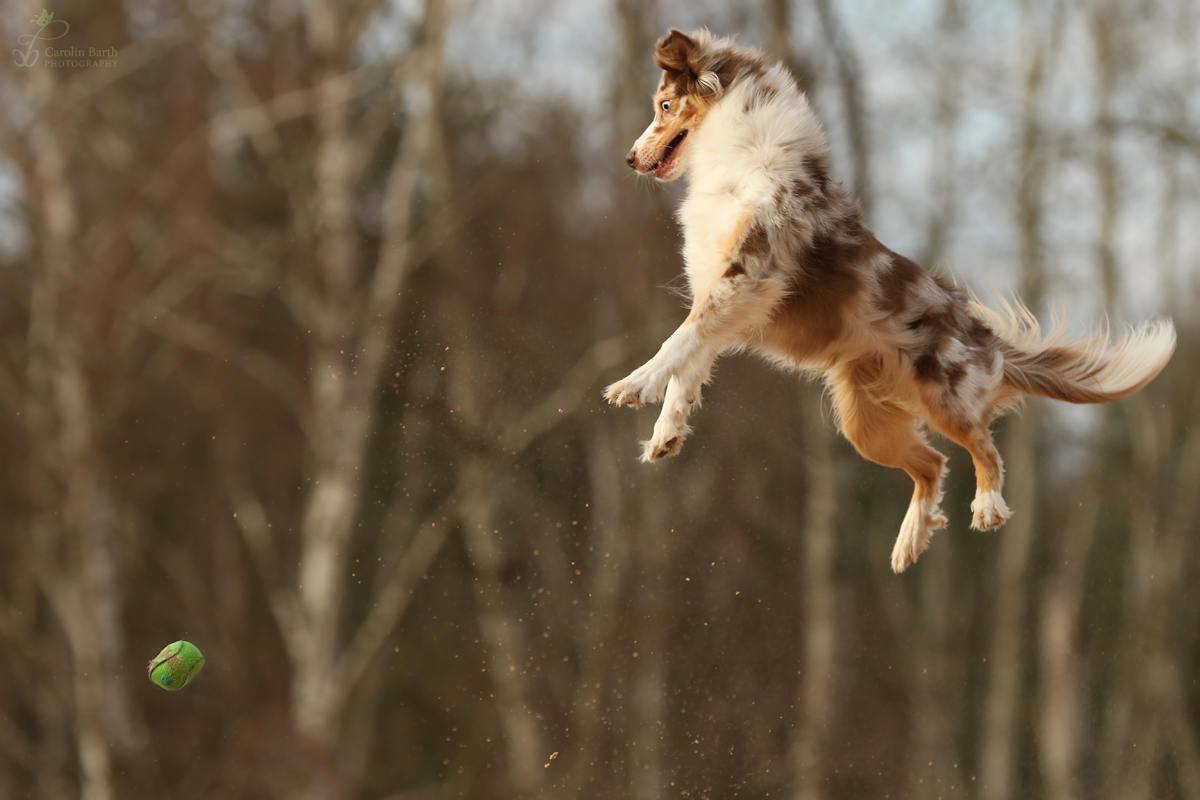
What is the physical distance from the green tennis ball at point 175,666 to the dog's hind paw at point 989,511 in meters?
2.84

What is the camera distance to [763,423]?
10758 millimetres

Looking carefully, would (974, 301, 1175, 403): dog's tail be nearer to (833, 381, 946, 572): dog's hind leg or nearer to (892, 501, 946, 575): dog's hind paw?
(833, 381, 946, 572): dog's hind leg

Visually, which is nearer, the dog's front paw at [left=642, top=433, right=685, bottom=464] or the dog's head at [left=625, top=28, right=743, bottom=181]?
the dog's front paw at [left=642, top=433, right=685, bottom=464]

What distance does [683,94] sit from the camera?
3355mm

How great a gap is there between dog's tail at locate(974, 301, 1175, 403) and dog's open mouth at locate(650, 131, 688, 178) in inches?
48.9

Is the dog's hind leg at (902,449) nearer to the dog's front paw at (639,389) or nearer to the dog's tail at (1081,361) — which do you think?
the dog's tail at (1081,361)

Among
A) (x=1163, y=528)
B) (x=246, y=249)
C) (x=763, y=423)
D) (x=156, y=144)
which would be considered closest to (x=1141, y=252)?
(x=1163, y=528)

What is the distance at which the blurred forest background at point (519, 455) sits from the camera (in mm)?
10398

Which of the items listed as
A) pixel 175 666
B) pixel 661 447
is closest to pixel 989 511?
pixel 661 447

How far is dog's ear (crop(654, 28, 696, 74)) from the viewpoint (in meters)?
3.25

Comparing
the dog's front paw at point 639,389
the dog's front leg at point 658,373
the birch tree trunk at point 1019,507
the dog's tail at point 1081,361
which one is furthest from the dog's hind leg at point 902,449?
the birch tree trunk at point 1019,507

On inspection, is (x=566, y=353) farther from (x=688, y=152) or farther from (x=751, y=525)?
(x=688, y=152)

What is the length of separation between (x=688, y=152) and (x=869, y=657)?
30.4 ft

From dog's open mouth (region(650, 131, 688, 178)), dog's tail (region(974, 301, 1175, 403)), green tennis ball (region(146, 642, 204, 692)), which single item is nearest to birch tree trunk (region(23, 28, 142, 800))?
green tennis ball (region(146, 642, 204, 692))
